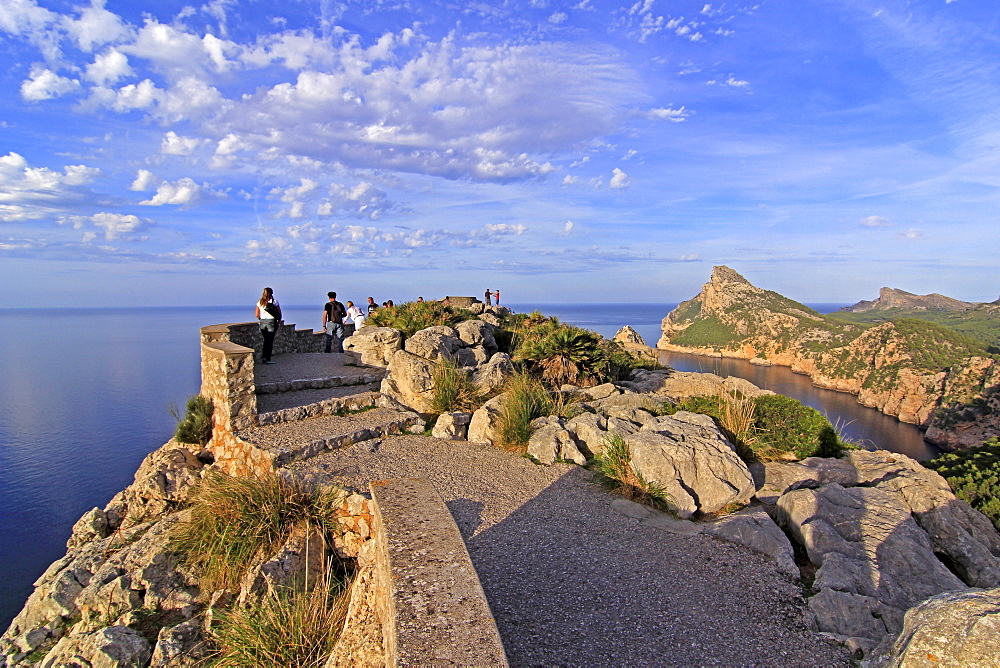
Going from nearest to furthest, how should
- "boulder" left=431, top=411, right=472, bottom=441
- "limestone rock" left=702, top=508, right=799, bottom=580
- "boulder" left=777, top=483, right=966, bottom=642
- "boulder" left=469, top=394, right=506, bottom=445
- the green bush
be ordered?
1. "boulder" left=777, top=483, right=966, bottom=642
2. "limestone rock" left=702, top=508, right=799, bottom=580
3. the green bush
4. "boulder" left=469, top=394, right=506, bottom=445
5. "boulder" left=431, top=411, right=472, bottom=441

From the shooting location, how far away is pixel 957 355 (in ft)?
134

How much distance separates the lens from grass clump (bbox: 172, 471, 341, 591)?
5562 mm

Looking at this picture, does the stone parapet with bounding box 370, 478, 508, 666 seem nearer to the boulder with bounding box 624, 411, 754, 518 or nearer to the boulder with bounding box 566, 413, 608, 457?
the boulder with bounding box 624, 411, 754, 518

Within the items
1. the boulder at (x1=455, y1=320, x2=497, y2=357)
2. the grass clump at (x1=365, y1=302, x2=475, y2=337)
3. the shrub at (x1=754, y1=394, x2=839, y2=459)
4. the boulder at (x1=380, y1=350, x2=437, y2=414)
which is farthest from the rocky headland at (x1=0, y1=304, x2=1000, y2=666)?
the grass clump at (x1=365, y1=302, x2=475, y2=337)

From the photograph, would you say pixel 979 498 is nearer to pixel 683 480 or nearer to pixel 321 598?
pixel 683 480

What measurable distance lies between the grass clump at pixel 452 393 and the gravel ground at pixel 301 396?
2184 millimetres

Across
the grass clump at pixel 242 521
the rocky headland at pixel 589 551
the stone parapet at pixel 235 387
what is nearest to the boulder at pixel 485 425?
the rocky headland at pixel 589 551

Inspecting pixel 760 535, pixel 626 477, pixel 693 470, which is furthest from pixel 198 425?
pixel 760 535

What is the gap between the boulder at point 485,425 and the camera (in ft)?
28.5

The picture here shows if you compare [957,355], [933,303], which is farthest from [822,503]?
[933,303]

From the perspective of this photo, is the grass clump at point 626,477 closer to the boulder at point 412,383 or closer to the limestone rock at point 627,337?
the boulder at point 412,383

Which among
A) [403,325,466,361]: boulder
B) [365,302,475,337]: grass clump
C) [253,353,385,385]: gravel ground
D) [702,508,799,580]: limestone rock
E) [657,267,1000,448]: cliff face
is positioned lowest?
[657,267,1000,448]: cliff face

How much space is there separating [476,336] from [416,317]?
229 cm

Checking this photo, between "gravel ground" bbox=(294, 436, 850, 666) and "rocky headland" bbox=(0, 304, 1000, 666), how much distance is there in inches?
0.8
